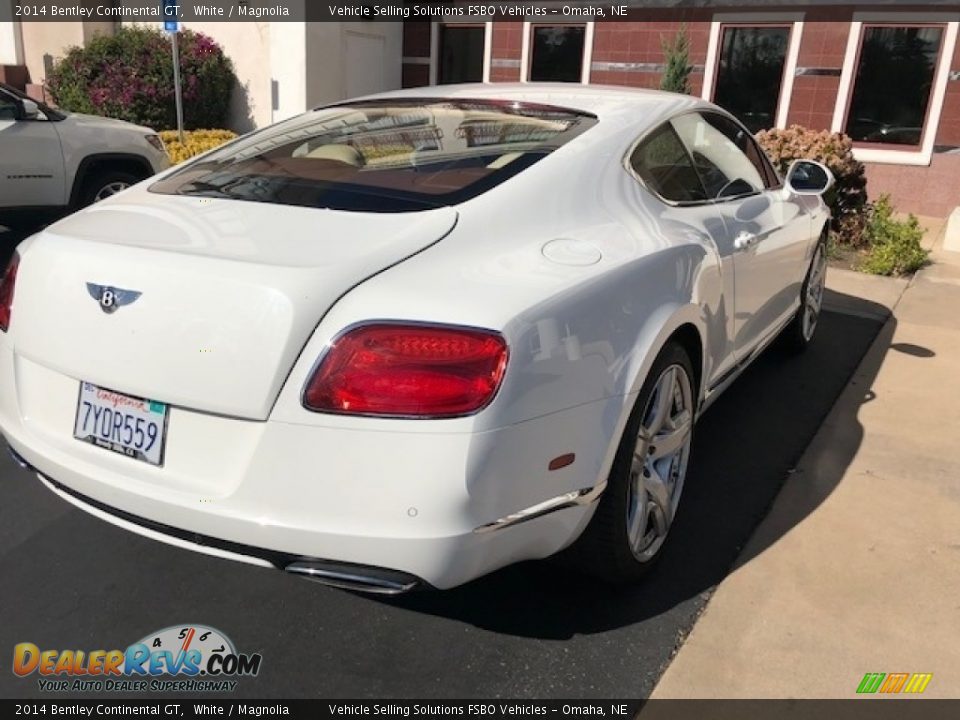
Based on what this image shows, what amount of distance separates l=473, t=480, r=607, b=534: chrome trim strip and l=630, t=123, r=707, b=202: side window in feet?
3.87

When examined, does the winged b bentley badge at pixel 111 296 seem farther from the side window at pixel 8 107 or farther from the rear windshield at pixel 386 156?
the side window at pixel 8 107

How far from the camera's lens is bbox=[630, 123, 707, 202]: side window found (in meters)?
3.01

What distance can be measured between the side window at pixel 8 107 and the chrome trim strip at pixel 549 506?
6032 millimetres

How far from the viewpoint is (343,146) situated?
3.11 metres

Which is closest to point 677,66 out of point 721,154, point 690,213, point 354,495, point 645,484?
point 721,154

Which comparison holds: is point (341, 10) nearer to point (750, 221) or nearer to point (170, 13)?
point (170, 13)

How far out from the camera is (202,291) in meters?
2.08

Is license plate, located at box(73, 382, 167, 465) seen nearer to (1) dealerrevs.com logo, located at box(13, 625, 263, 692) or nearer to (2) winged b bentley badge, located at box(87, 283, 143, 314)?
(2) winged b bentley badge, located at box(87, 283, 143, 314)

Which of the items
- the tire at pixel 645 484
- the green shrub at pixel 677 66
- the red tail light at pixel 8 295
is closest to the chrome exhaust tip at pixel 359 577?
the tire at pixel 645 484

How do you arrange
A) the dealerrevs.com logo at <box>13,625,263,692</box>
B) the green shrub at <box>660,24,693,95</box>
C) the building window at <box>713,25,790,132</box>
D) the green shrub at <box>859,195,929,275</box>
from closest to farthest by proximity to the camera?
1. the dealerrevs.com logo at <box>13,625,263,692</box>
2. the green shrub at <box>859,195,929,275</box>
3. the green shrub at <box>660,24,693,95</box>
4. the building window at <box>713,25,790,132</box>

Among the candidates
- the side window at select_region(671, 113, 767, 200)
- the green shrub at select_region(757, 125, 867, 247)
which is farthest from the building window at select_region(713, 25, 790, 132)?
the side window at select_region(671, 113, 767, 200)

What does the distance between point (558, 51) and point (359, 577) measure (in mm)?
13090

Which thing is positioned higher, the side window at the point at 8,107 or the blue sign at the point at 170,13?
the blue sign at the point at 170,13

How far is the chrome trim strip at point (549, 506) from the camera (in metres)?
2.09
